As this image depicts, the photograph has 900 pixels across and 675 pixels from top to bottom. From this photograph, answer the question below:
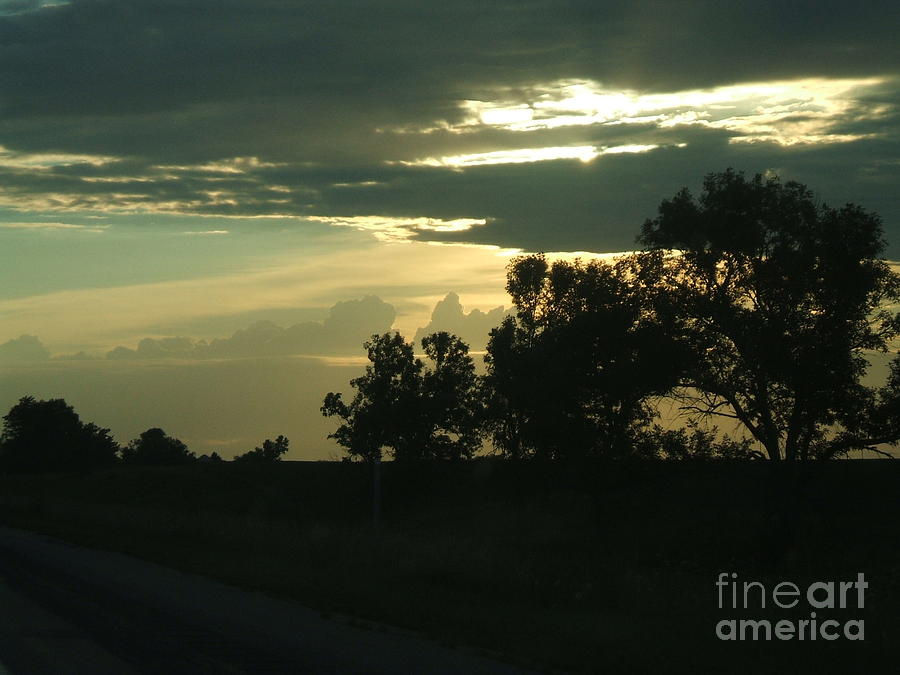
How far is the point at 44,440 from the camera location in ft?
438

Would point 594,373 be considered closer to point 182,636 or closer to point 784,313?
point 784,313

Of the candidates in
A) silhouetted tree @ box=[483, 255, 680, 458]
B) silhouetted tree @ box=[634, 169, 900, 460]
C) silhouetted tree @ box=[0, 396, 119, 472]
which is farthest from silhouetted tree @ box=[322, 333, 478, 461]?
silhouetted tree @ box=[0, 396, 119, 472]

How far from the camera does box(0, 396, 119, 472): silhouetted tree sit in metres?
131

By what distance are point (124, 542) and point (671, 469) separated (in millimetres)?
19091

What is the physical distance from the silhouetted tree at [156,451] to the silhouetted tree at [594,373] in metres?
113

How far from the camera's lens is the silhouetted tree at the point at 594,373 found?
36375 mm

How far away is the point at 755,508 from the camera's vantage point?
139 feet

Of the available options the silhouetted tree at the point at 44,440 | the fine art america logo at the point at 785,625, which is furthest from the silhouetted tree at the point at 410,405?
the silhouetted tree at the point at 44,440

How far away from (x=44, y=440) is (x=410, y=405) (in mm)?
83721

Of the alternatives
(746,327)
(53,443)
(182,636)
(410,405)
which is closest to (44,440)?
(53,443)

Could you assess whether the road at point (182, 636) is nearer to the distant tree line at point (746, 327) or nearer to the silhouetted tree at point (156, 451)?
the distant tree line at point (746, 327)

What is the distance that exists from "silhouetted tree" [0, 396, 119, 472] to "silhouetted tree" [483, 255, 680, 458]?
98.5 m

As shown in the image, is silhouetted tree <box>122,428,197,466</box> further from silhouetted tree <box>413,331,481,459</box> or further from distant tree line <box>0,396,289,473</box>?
silhouetted tree <box>413,331,481,459</box>

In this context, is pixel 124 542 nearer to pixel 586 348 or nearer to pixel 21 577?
pixel 21 577
